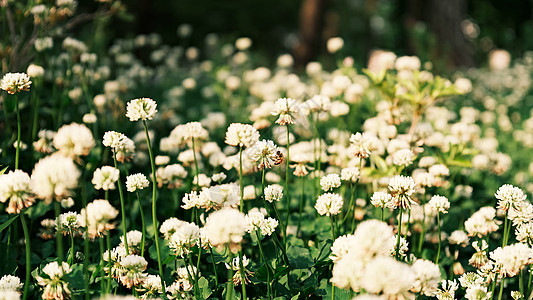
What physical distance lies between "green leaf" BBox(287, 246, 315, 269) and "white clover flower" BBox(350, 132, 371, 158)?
0.41 metres

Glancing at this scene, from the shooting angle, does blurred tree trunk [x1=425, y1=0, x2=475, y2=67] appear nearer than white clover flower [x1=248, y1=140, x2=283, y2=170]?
No

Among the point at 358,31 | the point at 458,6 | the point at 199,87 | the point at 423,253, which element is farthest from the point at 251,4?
the point at 423,253

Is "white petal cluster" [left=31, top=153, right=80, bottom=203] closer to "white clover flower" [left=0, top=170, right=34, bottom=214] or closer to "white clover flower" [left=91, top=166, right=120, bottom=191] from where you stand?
"white clover flower" [left=0, top=170, right=34, bottom=214]

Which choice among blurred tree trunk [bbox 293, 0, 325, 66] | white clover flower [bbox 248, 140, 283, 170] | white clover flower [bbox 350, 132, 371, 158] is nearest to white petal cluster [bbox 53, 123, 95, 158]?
white clover flower [bbox 248, 140, 283, 170]

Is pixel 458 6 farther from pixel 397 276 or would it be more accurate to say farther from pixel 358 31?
pixel 358 31

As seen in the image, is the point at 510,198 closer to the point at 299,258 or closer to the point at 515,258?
the point at 515,258

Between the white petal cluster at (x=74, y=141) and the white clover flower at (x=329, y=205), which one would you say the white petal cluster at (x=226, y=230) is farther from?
the white clover flower at (x=329, y=205)

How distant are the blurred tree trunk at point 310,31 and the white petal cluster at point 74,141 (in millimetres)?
8402

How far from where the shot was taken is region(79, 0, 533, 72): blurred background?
8.30m

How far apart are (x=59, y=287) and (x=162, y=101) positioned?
12.5 ft

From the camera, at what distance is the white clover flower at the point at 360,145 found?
66.3 inches

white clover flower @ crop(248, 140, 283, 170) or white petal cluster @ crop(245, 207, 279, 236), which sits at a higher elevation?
white clover flower @ crop(248, 140, 283, 170)

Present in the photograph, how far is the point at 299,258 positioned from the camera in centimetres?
161

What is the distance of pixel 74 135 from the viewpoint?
3.36 ft
